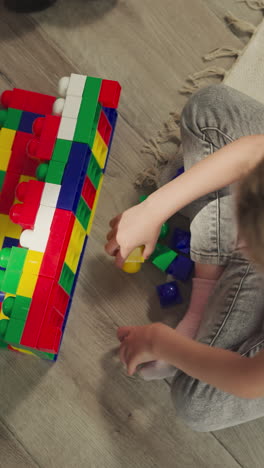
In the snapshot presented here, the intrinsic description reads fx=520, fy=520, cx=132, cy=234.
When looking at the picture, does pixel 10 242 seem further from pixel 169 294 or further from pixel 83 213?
pixel 169 294

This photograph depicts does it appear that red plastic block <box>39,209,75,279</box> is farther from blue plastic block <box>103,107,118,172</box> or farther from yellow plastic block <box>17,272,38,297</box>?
blue plastic block <box>103,107,118,172</box>

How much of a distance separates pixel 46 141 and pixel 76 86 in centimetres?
12

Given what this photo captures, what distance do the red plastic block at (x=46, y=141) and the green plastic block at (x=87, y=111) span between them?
0.04m

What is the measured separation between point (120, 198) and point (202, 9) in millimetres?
451

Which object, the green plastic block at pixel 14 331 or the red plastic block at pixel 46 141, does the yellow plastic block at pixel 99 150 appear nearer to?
the red plastic block at pixel 46 141

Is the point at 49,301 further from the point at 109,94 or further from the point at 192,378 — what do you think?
the point at 109,94

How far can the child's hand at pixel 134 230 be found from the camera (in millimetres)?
834

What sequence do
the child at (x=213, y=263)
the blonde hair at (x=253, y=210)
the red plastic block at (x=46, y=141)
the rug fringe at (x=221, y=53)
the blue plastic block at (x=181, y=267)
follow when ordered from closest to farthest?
the blonde hair at (x=253, y=210)
the child at (x=213, y=263)
the red plastic block at (x=46, y=141)
the blue plastic block at (x=181, y=267)
the rug fringe at (x=221, y=53)

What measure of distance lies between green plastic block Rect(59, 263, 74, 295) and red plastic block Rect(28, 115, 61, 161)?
19 centimetres

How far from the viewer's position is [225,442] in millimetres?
964

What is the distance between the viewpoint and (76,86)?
35.9 inches

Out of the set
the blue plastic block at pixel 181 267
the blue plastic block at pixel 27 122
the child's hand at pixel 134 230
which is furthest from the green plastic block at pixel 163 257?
the blue plastic block at pixel 27 122

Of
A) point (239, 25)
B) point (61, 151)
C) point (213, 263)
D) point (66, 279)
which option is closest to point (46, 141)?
point (61, 151)

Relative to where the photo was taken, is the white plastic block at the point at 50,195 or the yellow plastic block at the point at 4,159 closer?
the white plastic block at the point at 50,195
